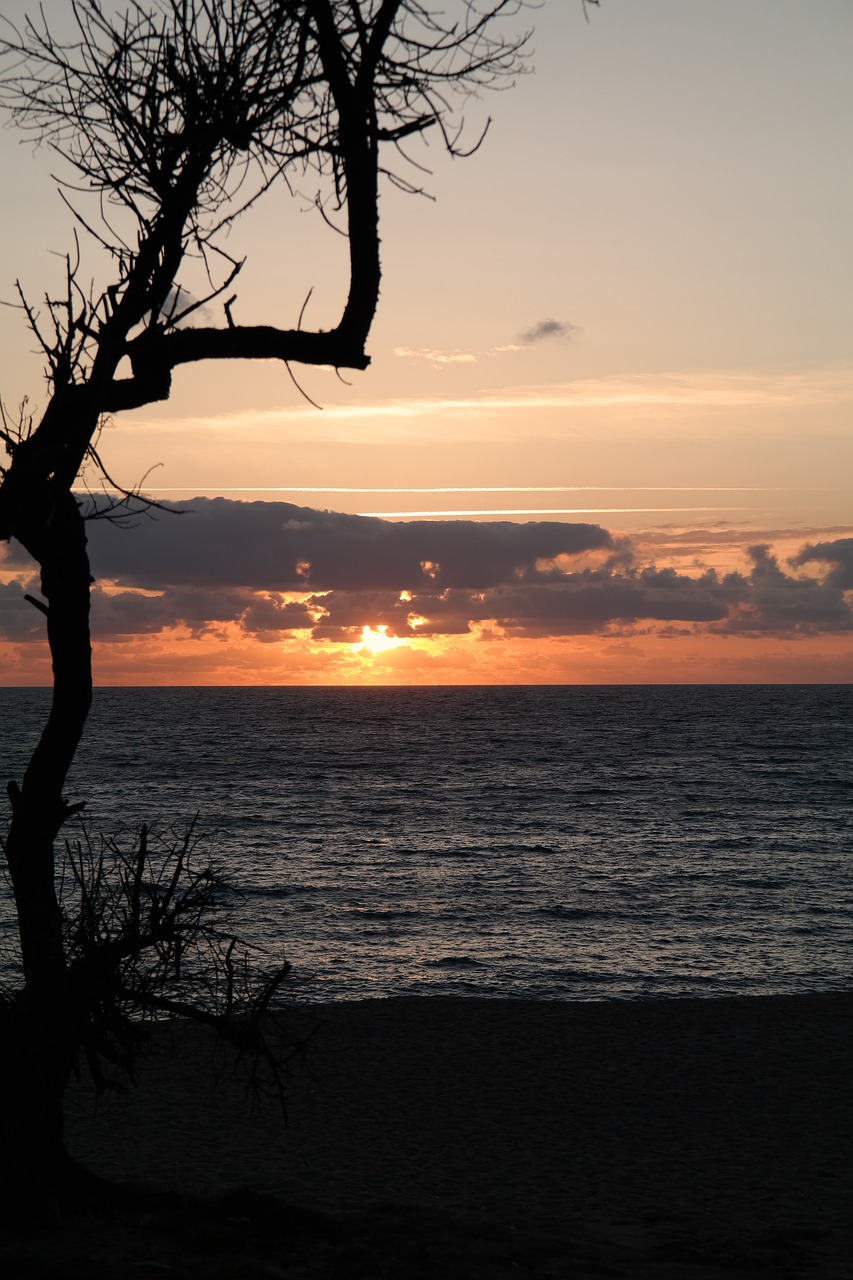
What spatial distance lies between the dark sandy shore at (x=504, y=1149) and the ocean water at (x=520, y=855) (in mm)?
3780

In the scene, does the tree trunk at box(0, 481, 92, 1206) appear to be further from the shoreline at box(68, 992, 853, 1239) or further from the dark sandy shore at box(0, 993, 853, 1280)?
the shoreline at box(68, 992, 853, 1239)

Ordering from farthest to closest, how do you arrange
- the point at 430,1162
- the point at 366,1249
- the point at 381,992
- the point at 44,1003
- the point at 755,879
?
the point at 755,879, the point at 381,992, the point at 430,1162, the point at 366,1249, the point at 44,1003

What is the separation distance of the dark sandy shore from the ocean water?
3780 mm

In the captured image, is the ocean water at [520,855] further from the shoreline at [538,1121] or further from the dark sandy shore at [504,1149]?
the dark sandy shore at [504,1149]

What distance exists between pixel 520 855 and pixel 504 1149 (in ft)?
94.4

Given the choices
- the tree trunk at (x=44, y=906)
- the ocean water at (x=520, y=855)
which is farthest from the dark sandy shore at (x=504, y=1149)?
the ocean water at (x=520, y=855)

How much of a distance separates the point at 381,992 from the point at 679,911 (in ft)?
39.6

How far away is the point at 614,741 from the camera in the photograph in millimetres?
109438

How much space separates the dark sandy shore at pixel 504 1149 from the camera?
827 centimetres

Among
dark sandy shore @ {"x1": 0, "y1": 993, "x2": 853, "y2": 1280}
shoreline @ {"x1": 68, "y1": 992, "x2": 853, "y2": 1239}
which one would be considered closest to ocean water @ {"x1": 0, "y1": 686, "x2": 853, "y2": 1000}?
shoreline @ {"x1": 68, "y1": 992, "x2": 853, "y2": 1239}

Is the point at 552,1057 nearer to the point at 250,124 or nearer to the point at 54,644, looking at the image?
the point at 54,644

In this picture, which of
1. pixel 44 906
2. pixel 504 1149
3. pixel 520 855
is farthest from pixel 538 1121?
pixel 520 855

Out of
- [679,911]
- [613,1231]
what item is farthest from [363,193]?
[679,911]

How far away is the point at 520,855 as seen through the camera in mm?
42031
